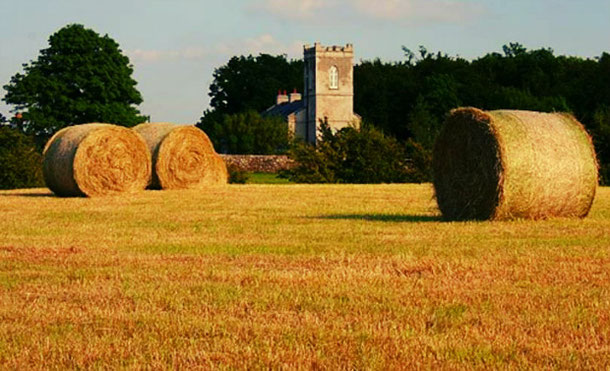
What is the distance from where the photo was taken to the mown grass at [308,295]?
7305mm

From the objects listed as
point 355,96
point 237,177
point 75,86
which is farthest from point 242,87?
point 237,177

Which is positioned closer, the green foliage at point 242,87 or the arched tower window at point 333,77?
the arched tower window at point 333,77

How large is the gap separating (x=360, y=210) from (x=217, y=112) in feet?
342

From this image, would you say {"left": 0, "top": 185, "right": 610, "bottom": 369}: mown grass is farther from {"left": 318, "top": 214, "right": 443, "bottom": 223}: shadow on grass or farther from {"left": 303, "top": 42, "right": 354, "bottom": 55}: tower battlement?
{"left": 303, "top": 42, "right": 354, "bottom": 55}: tower battlement

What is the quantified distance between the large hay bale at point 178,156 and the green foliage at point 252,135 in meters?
53.3

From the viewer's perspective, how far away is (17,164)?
39.0 metres

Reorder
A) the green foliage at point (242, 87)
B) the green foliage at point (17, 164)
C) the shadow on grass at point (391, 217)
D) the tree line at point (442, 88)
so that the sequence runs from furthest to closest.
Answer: the green foliage at point (242, 87)
the tree line at point (442, 88)
the green foliage at point (17, 164)
the shadow on grass at point (391, 217)

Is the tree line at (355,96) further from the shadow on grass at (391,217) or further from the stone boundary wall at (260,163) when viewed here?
the shadow on grass at (391,217)

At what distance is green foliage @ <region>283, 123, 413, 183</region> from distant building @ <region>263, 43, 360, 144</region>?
66774 mm

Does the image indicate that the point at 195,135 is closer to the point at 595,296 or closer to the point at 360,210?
the point at 360,210

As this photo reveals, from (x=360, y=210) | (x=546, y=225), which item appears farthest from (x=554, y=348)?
(x=360, y=210)

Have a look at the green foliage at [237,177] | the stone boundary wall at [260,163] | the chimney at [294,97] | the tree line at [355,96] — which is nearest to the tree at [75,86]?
the tree line at [355,96]

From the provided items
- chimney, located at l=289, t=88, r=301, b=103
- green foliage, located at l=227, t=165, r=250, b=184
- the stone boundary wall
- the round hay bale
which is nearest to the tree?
the stone boundary wall

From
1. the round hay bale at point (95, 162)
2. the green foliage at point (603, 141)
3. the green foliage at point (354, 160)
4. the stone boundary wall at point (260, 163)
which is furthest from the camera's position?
the stone boundary wall at point (260, 163)
